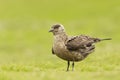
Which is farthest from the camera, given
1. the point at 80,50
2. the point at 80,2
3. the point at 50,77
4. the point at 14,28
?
the point at 80,2

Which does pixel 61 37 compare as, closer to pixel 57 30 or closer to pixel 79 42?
pixel 57 30

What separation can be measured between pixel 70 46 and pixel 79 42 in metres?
0.52

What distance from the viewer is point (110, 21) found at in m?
60.2

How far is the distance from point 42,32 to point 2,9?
1318 centimetres

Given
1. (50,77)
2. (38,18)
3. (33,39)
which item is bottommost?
(50,77)

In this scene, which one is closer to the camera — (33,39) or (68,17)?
(33,39)

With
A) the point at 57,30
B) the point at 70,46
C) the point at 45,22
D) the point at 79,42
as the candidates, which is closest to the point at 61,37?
the point at 57,30

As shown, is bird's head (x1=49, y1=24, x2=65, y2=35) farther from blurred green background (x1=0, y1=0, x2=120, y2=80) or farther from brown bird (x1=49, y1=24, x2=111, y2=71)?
blurred green background (x1=0, y1=0, x2=120, y2=80)

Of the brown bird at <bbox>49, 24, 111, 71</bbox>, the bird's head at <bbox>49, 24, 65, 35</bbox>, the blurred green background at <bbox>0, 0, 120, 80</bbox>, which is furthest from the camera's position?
the blurred green background at <bbox>0, 0, 120, 80</bbox>

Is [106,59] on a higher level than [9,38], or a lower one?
lower

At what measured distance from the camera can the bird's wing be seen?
21.2 m

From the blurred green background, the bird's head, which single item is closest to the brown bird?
the bird's head

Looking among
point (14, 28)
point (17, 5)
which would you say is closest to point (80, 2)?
point (17, 5)

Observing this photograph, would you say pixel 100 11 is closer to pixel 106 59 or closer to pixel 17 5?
pixel 17 5
